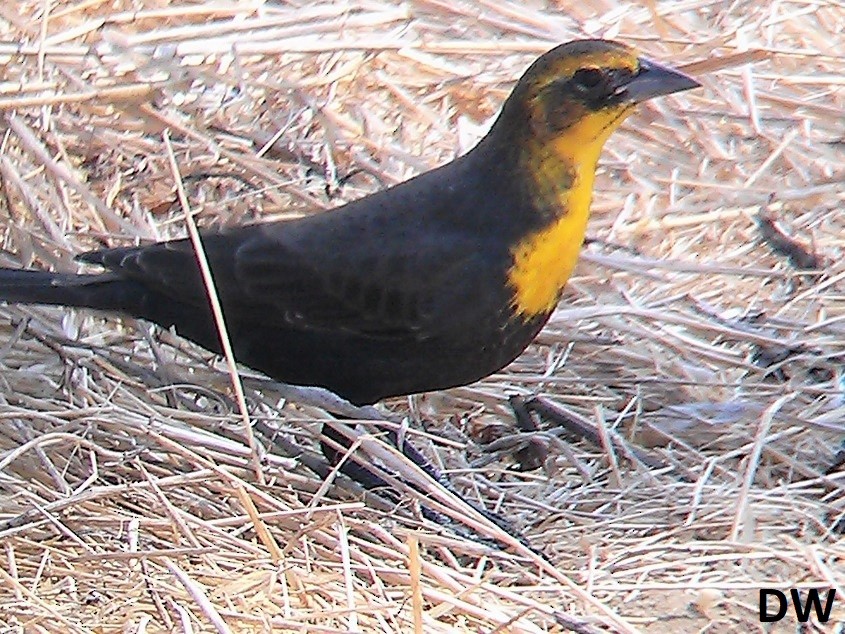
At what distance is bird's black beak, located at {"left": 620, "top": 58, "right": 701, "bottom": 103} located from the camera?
2.33 m

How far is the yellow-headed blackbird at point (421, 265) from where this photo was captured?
2334 mm

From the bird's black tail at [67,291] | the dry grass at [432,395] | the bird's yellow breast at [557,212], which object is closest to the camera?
the dry grass at [432,395]

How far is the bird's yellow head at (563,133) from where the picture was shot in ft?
7.65

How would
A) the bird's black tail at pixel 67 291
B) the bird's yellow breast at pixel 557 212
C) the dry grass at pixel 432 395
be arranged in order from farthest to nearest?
1. the bird's black tail at pixel 67 291
2. the bird's yellow breast at pixel 557 212
3. the dry grass at pixel 432 395

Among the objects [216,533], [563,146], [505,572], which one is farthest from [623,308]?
[216,533]

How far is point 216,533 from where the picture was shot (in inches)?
82.5

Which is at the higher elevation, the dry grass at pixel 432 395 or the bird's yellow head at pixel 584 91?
the bird's yellow head at pixel 584 91

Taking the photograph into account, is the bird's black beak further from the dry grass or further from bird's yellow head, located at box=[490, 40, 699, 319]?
the dry grass

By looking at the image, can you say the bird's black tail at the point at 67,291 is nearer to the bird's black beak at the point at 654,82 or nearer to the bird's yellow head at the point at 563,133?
the bird's yellow head at the point at 563,133

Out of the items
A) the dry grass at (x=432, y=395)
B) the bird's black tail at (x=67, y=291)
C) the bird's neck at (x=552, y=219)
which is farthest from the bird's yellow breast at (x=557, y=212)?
the bird's black tail at (x=67, y=291)

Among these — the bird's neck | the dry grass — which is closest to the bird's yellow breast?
the bird's neck

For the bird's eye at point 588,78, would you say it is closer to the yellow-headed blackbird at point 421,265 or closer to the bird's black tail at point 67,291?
the yellow-headed blackbird at point 421,265

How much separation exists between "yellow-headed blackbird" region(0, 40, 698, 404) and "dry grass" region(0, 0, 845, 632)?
14cm

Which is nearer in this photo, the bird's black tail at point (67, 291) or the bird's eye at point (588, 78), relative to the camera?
the bird's eye at point (588, 78)
